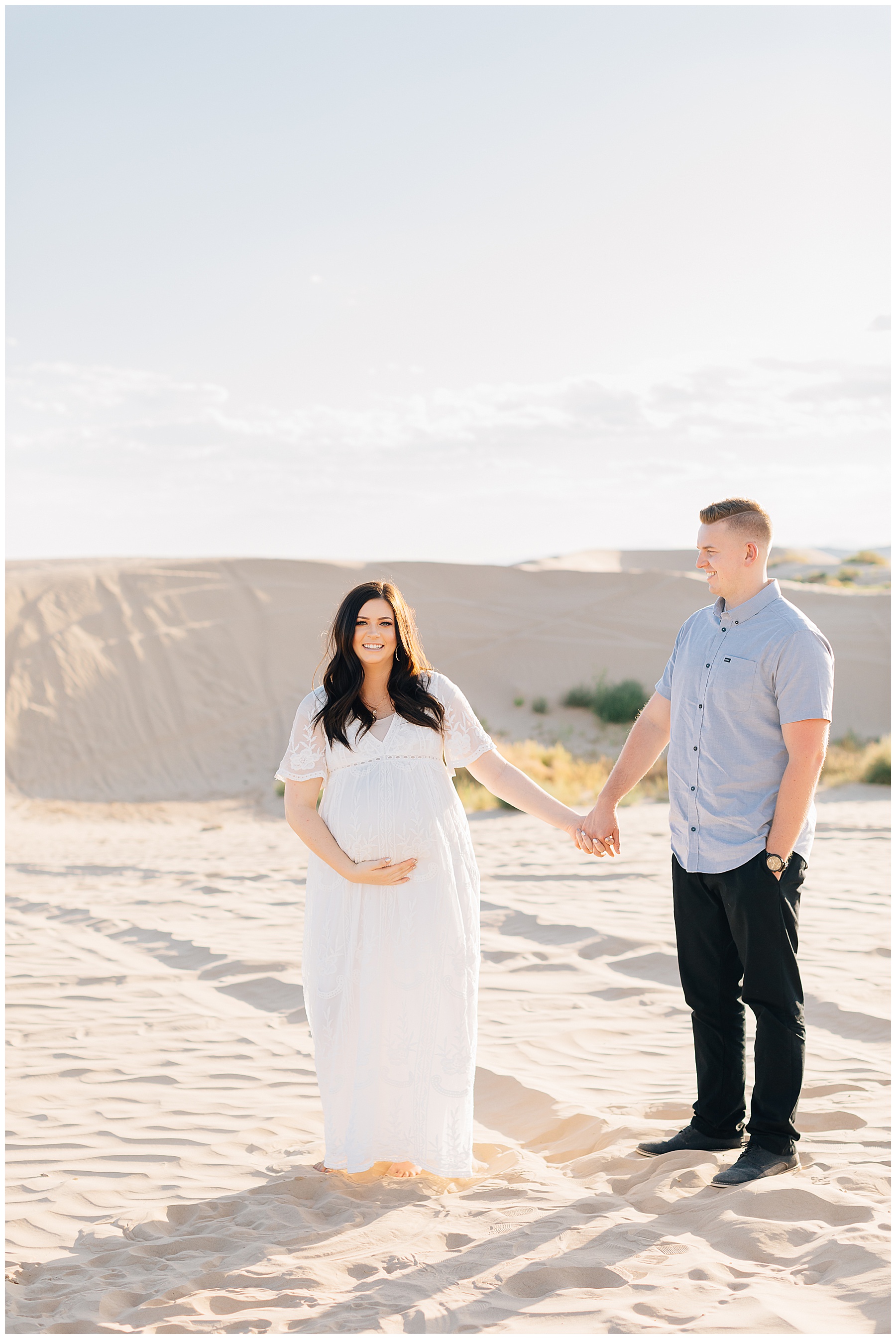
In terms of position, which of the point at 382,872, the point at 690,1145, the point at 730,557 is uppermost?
the point at 730,557

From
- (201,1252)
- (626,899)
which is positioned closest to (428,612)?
(626,899)

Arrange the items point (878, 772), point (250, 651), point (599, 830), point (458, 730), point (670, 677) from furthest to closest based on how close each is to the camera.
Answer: point (250, 651), point (878, 772), point (599, 830), point (670, 677), point (458, 730)

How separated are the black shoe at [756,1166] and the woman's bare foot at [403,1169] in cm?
96

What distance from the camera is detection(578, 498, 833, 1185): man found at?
348 centimetres

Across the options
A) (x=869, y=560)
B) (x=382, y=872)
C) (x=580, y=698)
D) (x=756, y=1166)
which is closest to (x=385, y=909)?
(x=382, y=872)

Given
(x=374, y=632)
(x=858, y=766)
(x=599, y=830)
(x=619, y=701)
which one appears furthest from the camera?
(x=619, y=701)

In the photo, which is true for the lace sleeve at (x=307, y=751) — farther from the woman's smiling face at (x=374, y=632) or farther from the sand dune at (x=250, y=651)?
the sand dune at (x=250, y=651)

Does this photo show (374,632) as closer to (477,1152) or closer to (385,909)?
(385,909)

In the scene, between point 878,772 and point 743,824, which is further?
point 878,772

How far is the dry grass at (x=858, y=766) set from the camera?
1327cm

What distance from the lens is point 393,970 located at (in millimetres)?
3625

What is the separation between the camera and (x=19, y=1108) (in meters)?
4.50

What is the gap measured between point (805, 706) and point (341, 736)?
1.48 m

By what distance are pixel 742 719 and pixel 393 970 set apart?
1394 millimetres
